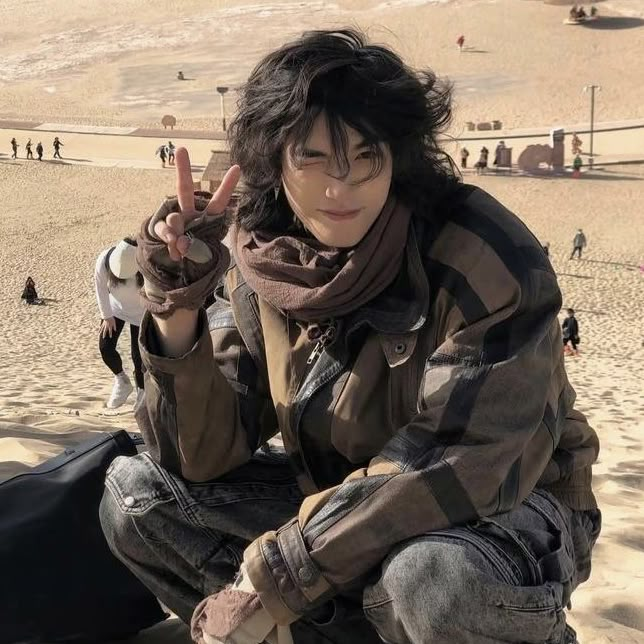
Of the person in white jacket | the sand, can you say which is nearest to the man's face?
the sand

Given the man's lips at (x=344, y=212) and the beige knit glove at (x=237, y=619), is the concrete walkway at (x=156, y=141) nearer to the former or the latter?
the man's lips at (x=344, y=212)

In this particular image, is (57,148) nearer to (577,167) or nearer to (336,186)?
(577,167)

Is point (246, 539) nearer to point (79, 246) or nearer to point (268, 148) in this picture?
point (268, 148)

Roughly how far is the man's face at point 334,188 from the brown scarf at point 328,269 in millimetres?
33

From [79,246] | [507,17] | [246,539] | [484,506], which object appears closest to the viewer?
[484,506]

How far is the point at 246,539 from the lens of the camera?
229 centimetres

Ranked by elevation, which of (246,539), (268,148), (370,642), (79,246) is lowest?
(79,246)

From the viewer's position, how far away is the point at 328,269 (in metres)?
2.17

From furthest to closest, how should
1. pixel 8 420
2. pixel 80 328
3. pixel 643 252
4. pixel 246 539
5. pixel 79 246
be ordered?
pixel 79 246 → pixel 643 252 → pixel 80 328 → pixel 8 420 → pixel 246 539

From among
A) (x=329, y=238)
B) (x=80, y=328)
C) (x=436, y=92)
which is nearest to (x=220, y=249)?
(x=329, y=238)

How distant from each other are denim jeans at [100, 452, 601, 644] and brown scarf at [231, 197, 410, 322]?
18.7 inches

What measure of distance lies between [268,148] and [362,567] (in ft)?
2.97

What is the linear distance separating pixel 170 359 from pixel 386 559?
0.62 meters

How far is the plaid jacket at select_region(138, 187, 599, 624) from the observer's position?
77.9 inches
